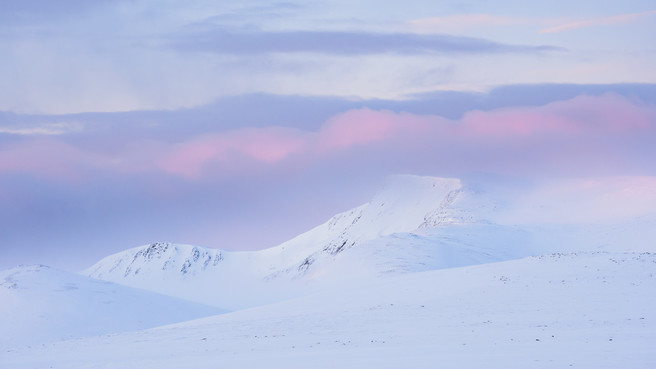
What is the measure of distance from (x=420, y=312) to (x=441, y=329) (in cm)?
560

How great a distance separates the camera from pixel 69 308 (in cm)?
9219

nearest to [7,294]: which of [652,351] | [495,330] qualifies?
[495,330]

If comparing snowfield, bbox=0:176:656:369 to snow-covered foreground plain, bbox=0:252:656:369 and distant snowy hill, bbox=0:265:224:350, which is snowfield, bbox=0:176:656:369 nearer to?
snow-covered foreground plain, bbox=0:252:656:369

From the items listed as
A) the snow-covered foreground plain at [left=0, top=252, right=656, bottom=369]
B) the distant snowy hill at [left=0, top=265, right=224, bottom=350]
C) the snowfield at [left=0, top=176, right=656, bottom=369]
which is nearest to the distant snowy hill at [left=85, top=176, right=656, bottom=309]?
the snowfield at [left=0, top=176, right=656, bottom=369]

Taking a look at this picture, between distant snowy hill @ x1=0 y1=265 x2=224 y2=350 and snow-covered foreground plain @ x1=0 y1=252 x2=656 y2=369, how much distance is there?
37.4 metres

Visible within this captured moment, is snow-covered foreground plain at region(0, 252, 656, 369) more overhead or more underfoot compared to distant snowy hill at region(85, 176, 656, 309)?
more overhead

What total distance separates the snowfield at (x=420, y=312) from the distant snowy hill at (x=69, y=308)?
20 centimetres

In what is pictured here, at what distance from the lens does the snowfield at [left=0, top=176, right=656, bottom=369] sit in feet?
112

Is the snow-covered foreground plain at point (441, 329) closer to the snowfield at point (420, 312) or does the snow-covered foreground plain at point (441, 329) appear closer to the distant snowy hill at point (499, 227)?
the snowfield at point (420, 312)

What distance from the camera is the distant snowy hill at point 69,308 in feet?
283

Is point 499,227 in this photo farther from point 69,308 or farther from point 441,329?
point 441,329

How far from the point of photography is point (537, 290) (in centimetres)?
4906

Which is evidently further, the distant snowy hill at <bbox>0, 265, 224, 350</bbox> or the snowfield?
the distant snowy hill at <bbox>0, 265, 224, 350</bbox>

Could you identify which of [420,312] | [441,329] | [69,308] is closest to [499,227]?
[69,308]
